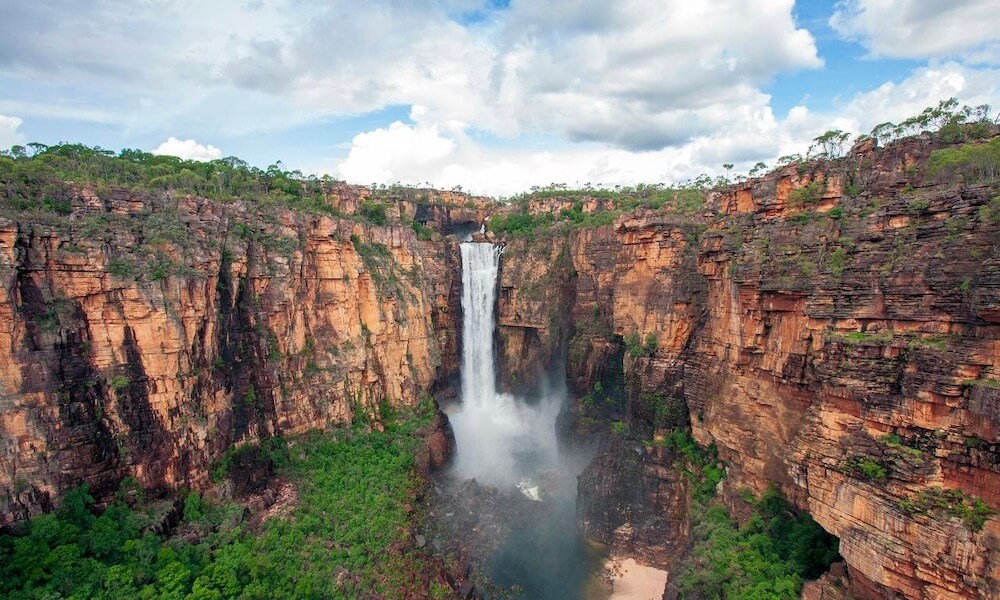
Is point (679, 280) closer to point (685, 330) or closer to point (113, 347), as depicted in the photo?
point (685, 330)

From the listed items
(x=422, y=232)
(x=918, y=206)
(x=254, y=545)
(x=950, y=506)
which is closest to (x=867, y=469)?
(x=950, y=506)

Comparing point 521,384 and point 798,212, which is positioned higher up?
point 798,212

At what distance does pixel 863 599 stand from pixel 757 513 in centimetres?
532

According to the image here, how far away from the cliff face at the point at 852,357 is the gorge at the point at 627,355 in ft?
0.22

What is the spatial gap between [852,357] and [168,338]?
23281mm

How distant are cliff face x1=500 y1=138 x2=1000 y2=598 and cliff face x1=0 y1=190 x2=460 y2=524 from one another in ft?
53.6

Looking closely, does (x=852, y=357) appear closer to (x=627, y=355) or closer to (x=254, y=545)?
(x=627, y=355)

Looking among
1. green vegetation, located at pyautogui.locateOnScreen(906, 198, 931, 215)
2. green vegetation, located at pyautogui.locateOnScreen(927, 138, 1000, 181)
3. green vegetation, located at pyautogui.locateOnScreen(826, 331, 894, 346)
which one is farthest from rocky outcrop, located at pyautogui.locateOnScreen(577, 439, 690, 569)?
green vegetation, located at pyautogui.locateOnScreen(927, 138, 1000, 181)

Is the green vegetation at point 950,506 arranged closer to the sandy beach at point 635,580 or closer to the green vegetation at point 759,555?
the green vegetation at point 759,555

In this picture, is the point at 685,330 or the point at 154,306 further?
the point at 685,330

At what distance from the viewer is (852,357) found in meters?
14.5

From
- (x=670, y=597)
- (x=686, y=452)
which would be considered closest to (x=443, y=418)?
(x=686, y=452)

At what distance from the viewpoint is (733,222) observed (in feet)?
75.8

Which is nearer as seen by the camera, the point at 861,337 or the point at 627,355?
the point at 861,337
